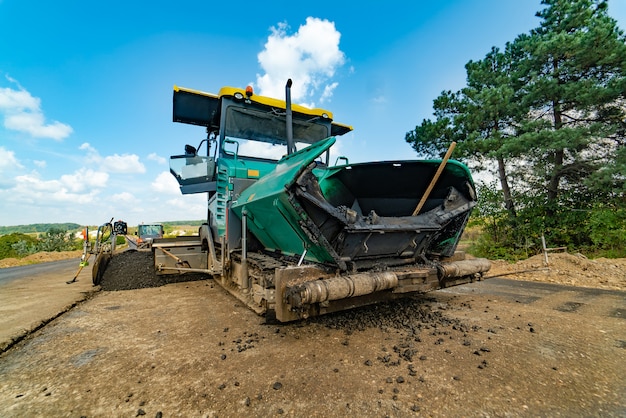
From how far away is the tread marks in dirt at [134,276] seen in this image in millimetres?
6536

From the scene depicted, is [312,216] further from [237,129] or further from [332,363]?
[237,129]

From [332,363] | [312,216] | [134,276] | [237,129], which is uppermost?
[237,129]

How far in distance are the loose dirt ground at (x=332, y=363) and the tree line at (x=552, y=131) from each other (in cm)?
672

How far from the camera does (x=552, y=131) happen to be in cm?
914

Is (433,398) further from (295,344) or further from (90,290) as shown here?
(90,290)

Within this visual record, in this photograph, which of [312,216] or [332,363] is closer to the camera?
[332,363]

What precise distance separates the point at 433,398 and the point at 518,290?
4.94 m

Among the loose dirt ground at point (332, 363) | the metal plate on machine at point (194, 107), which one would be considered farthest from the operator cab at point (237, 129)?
the loose dirt ground at point (332, 363)

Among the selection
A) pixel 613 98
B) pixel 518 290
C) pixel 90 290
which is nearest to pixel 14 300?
pixel 90 290

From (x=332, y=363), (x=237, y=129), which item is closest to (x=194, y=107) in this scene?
(x=237, y=129)

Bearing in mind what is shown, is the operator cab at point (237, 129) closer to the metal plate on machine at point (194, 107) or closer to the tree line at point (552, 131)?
the metal plate on machine at point (194, 107)

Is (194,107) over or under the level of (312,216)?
over

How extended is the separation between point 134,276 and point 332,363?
610cm

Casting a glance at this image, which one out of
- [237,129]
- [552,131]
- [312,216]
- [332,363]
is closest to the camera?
[332,363]
